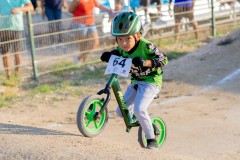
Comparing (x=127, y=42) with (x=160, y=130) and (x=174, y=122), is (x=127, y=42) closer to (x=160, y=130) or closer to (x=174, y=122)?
(x=160, y=130)

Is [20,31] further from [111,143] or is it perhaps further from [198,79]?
[111,143]

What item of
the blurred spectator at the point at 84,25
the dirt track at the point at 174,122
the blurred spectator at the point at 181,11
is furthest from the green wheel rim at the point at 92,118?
the blurred spectator at the point at 181,11

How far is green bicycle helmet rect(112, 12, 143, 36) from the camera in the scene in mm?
6820

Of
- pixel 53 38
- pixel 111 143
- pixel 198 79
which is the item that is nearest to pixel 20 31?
pixel 53 38

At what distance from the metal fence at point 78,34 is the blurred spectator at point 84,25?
2 centimetres

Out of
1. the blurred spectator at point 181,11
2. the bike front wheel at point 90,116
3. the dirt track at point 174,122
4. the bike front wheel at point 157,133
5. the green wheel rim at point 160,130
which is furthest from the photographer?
the blurred spectator at point 181,11

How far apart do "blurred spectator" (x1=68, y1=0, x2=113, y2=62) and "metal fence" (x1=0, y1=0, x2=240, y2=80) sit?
0.07ft

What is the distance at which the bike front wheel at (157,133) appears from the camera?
7301 millimetres

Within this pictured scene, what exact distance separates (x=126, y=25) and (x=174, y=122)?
306cm

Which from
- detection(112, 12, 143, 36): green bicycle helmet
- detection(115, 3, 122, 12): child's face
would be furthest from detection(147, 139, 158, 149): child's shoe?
detection(115, 3, 122, 12): child's face

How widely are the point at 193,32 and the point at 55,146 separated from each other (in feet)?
31.4

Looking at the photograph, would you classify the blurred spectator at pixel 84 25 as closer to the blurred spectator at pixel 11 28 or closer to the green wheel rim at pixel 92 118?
the blurred spectator at pixel 11 28

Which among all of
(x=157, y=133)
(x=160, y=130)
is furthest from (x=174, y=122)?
(x=157, y=133)

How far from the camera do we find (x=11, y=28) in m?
11.9
